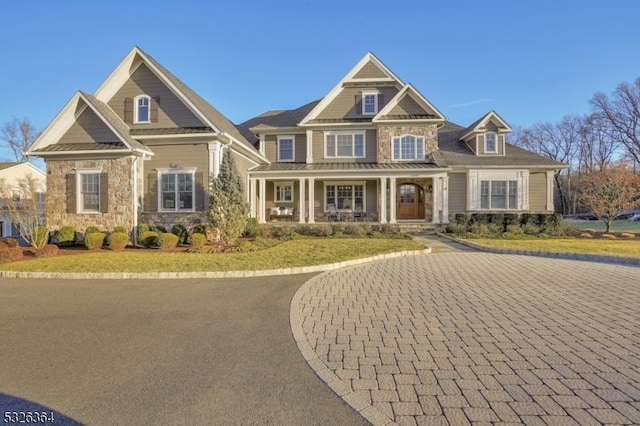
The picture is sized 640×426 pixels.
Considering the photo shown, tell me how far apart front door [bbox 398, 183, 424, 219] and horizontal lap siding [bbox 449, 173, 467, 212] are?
2.05 meters

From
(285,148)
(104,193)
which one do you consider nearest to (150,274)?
(104,193)

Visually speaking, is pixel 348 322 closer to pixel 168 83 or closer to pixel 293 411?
pixel 293 411

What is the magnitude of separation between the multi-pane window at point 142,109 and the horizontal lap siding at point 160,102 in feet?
0.78

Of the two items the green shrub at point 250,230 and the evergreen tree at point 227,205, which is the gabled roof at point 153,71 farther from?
the green shrub at point 250,230

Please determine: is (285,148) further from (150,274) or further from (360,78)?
(150,274)

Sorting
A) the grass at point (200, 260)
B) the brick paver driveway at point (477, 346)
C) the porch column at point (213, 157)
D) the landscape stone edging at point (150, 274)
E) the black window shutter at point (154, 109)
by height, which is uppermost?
the black window shutter at point (154, 109)

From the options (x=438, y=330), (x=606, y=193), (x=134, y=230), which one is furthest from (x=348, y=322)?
(x=606, y=193)

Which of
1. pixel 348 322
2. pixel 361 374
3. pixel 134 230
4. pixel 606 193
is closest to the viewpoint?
pixel 361 374

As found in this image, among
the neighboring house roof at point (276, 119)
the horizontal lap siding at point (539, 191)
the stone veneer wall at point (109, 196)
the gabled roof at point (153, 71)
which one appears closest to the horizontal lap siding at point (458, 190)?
the horizontal lap siding at point (539, 191)

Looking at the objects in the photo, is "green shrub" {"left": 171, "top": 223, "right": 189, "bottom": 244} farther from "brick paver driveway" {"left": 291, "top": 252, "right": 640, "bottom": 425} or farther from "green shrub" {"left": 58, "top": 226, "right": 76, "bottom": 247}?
"brick paver driveway" {"left": 291, "top": 252, "right": 640, "bottom": 425}

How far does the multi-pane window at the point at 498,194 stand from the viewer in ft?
66.6

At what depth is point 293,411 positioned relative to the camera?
2.79 m

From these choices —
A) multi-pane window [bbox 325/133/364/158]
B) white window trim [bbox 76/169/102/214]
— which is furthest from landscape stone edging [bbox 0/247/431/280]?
multi-pane window [bbox 325/133/364/158]

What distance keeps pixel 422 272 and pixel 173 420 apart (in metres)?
7.06
